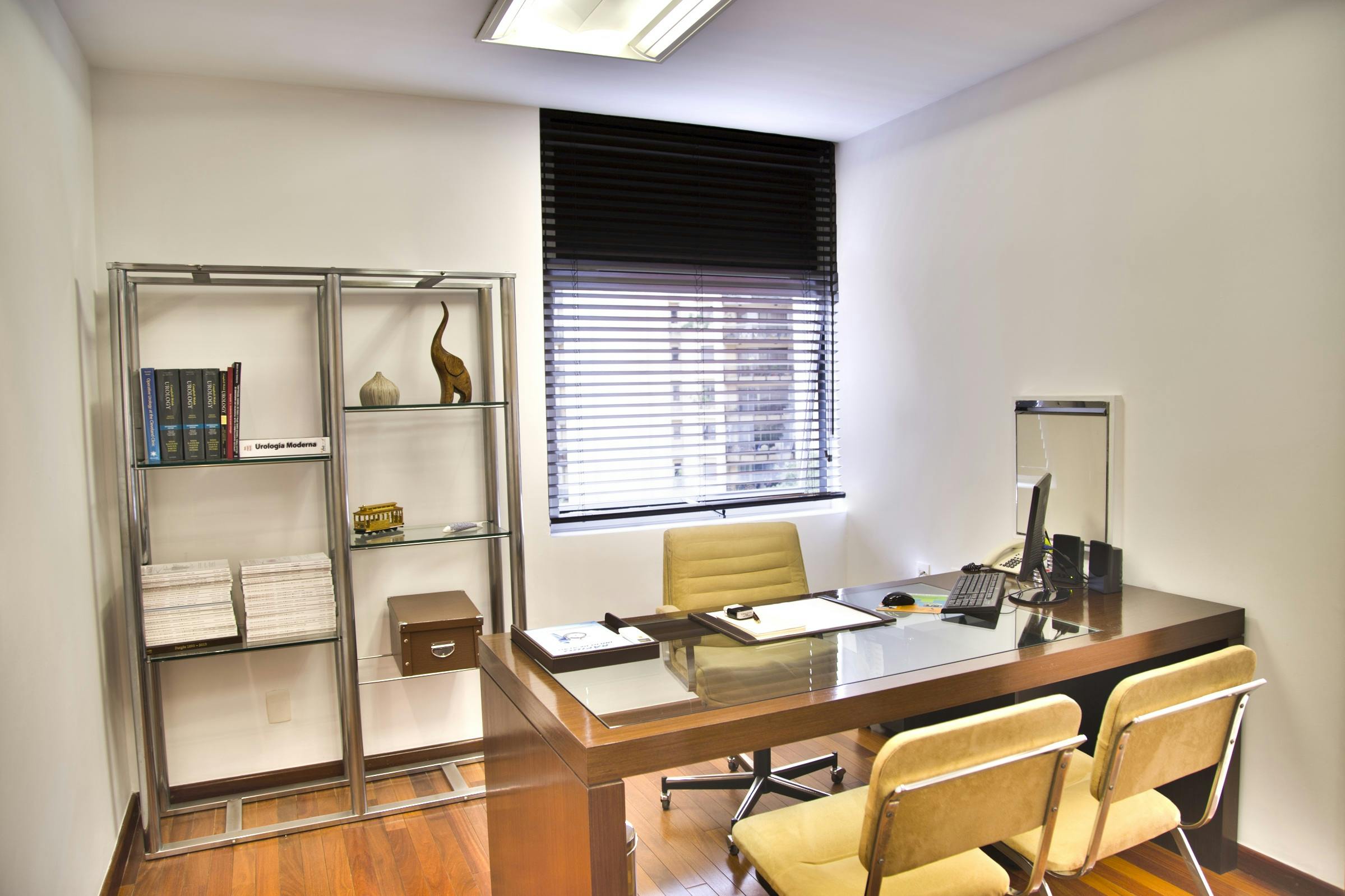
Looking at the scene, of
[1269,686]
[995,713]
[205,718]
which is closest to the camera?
[995,713]

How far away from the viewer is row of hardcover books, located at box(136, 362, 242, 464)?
2.91 metres

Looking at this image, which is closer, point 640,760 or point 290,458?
point 640,760

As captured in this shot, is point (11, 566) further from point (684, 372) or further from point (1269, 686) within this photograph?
point (1269, 686)

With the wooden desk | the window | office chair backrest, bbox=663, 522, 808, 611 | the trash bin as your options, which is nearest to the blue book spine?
the wooden desk

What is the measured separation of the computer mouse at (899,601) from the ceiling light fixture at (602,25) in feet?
5.78

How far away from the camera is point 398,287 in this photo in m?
3.49

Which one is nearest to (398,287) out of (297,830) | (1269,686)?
(297,830)

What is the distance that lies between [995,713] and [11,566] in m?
2.05

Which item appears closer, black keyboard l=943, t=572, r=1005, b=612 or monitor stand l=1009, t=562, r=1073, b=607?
black keyboard l=943, t=572, r=1005, b=612

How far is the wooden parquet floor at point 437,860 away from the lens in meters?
2.69

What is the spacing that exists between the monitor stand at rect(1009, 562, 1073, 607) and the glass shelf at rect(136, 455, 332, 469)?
2330 mm

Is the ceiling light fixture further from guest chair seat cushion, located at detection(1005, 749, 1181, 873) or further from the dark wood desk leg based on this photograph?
guest chair seat cushion, located at detection(1005, 749, 1181, 873)

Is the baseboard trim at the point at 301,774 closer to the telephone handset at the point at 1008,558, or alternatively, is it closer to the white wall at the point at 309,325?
the white wall at the point at 309,325

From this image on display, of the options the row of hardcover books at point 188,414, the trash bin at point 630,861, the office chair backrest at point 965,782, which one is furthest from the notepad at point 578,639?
the row of hardcover books at point 188,414
